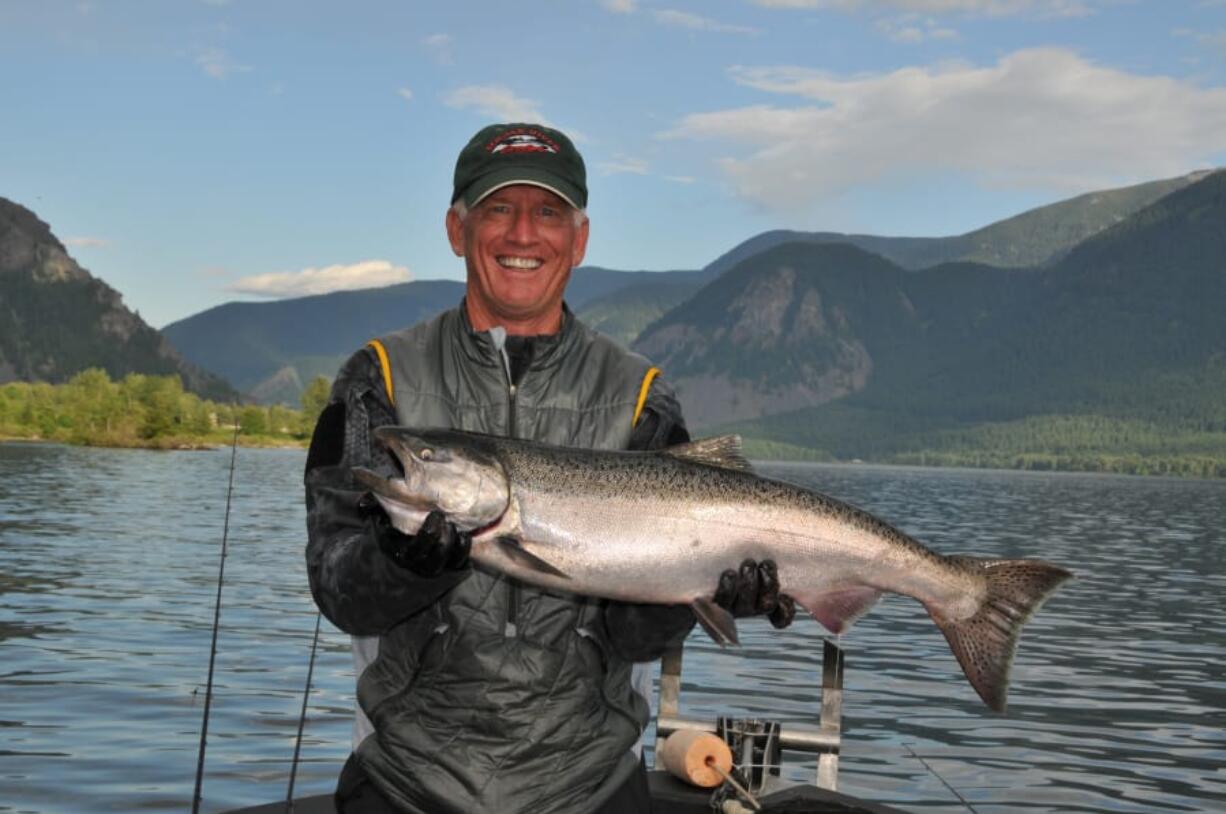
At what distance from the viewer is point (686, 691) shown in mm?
23016

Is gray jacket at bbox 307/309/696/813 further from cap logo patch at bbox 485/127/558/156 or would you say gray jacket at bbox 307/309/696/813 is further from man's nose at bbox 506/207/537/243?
cap logo patch at bbox 485/127/558/156

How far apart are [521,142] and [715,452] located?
1584 millimetres

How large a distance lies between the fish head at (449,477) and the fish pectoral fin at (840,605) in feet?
5.31

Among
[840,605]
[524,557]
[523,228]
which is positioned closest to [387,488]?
[524,557]

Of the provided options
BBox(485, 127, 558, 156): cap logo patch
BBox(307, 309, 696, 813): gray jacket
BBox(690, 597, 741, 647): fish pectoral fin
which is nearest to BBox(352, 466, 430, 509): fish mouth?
BBox(307, 309, 696, 813): gray jacket

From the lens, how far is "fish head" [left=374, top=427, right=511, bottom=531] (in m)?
4.61

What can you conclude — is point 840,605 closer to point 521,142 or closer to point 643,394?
point 643,394

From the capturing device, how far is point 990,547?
5709cm

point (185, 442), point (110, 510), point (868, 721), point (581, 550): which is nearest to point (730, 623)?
point (581, 550)

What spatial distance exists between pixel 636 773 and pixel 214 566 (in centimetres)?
3554

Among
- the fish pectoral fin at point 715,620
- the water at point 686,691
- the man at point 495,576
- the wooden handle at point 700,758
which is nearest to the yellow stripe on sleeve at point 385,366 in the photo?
the man at point 495,576

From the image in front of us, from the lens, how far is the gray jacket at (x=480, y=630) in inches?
183

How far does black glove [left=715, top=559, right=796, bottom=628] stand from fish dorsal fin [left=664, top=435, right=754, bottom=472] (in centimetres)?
46

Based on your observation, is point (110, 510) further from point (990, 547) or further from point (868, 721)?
point (868, 721)
